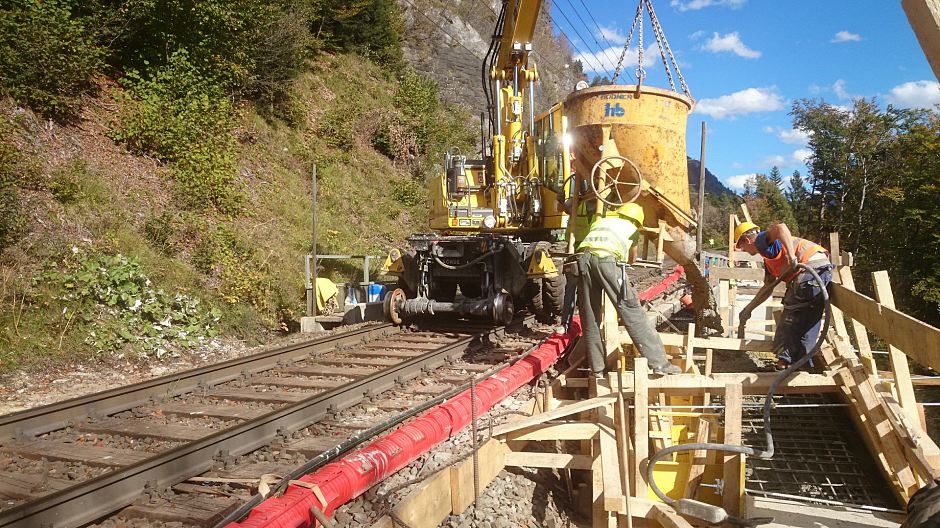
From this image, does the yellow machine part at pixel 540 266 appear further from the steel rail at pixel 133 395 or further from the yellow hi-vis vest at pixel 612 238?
the steel rail at pixel 133 395

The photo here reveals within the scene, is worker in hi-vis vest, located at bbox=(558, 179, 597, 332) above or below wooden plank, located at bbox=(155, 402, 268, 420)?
above

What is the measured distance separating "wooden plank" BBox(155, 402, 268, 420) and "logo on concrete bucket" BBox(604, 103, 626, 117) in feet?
13.9

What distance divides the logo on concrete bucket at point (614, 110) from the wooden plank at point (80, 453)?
488 cm

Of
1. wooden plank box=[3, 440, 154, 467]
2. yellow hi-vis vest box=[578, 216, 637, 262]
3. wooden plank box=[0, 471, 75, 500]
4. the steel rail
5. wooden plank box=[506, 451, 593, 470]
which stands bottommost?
wooden plank box=[506, 451, 593, 470]

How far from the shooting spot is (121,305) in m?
7.62

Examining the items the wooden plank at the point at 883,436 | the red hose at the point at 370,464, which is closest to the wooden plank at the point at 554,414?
the red hose at the point at 370,464

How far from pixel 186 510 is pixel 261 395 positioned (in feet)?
6.71

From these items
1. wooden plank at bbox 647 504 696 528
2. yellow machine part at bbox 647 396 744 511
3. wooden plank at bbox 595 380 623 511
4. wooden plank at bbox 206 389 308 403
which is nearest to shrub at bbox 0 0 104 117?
wooden plank at bbox 206 389 308 403

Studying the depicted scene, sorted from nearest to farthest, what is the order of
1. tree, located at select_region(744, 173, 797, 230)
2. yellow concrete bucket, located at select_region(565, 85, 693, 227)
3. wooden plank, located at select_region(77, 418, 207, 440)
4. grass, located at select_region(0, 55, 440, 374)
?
wooden plank, located at select_region(77, 418, 207, 440)
yellow concrete bucket, located at select_region(565, 85, 693, 227)
grass, located at select_region(0, 55, 440, 374)
tree, located at select_region(744, 173, 797, 230)

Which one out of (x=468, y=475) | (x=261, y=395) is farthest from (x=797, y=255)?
(x=261, y=395)

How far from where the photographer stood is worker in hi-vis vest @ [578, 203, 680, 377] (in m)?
4.91

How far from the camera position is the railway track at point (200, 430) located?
10.5 feet

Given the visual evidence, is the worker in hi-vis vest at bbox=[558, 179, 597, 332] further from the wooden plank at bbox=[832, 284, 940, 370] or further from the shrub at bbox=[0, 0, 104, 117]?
the shrub at bbox=[0, 0, 104, 117]

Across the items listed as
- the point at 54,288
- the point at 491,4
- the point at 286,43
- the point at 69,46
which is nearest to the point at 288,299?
the point at 54,288
